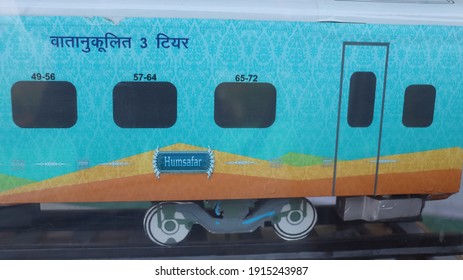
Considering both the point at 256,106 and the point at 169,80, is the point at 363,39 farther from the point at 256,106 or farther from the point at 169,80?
the point at 169,80

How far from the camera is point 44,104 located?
4016mm

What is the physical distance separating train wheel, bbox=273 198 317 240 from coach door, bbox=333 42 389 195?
0.41 m

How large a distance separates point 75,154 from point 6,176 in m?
0.63

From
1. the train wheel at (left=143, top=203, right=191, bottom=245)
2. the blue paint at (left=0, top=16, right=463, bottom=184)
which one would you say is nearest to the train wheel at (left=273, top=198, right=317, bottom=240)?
the blue paint at (left=0, top=16, right=463, bottom=184)

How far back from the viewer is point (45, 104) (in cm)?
402

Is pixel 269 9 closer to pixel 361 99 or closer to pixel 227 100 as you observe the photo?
pixel 227 100

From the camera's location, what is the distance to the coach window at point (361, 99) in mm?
4383

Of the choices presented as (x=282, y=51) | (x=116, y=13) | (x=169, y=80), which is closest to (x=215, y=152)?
(x=169, y=80)

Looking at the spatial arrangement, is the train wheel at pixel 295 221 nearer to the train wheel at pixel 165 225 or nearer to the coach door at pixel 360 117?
the coach door at pixel 360 117

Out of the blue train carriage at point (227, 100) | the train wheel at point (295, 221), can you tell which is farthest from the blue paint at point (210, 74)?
the train wheel at point (295, 221)

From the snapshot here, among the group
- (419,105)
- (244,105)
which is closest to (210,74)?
(244,105)

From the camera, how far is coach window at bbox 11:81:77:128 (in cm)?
395

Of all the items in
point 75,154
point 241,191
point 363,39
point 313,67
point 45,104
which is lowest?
point 241,191

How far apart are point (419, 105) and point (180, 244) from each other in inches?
107
